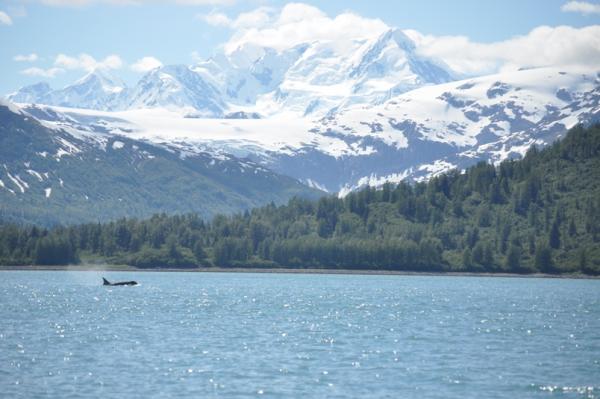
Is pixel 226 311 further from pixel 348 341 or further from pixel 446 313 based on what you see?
pixel 348 341

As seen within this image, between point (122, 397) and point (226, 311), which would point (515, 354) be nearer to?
point (122, 397)

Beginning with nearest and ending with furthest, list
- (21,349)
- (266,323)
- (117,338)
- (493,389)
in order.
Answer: (493,389) → (21,349) → (117,338) → (266,323)

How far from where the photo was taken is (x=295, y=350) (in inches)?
3883

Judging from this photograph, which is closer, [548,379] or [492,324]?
[548,379]

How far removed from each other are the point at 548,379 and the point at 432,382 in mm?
8960

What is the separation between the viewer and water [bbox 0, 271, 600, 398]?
77.9m

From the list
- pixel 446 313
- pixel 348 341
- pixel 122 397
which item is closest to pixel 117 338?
pixel 348 341

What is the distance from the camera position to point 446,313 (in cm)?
14412

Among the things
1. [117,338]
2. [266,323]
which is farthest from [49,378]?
[266,323]

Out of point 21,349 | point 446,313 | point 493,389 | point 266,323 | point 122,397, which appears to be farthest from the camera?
point 446,313

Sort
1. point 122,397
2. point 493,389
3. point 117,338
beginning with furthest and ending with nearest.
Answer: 1. point 117,338
2. point 493,389
3. point 122,397

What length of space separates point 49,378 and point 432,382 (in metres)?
27.9

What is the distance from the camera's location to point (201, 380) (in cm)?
8075

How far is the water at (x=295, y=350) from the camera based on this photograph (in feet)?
255
